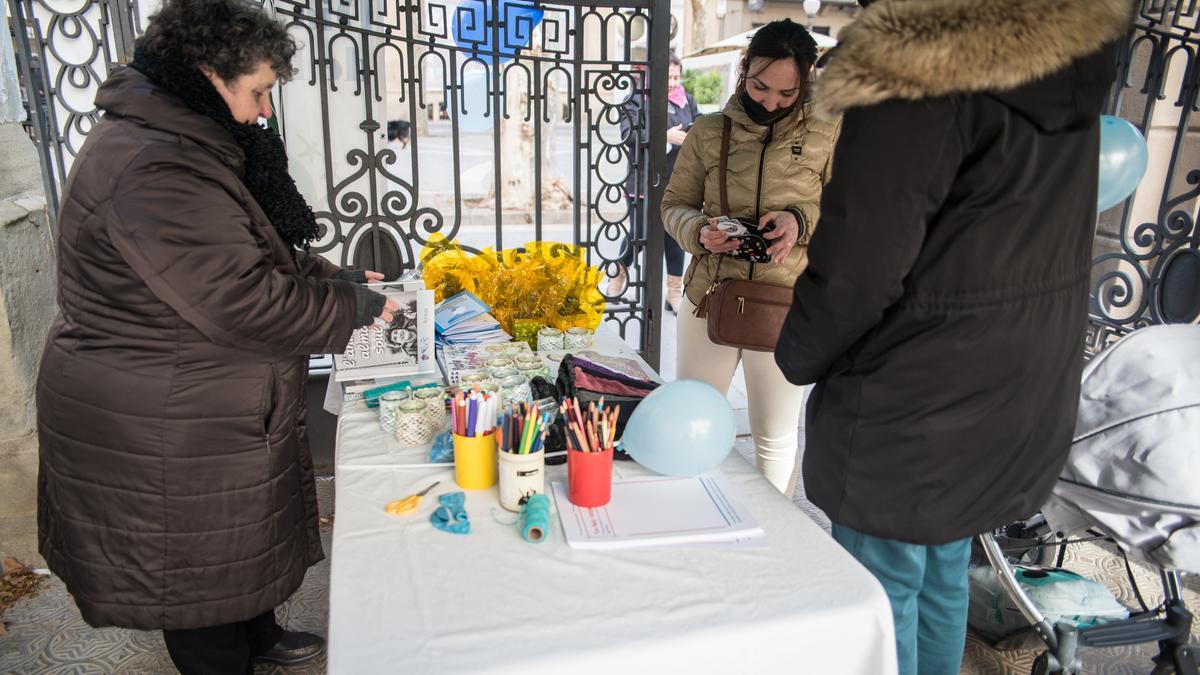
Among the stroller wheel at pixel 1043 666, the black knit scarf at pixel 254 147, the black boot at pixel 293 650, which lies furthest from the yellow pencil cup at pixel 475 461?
the stroller wheel at pixel 1043 666

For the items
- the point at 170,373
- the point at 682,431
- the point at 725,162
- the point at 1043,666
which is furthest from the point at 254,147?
the point at 1043,666

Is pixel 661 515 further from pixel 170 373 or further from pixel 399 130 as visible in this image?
pixel 399 130

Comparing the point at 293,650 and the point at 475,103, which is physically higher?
the point at 475,103

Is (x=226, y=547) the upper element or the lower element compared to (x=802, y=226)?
lower

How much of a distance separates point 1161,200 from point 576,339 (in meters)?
2.71

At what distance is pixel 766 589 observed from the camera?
1229mm

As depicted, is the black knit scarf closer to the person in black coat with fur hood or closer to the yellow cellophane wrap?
the yellow cellophane wrap

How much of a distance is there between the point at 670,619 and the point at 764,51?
1715mm

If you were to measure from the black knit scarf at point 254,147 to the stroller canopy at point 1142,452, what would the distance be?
187 centimetres

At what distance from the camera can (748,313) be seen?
2.27m

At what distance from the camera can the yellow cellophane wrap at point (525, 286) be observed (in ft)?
8.21

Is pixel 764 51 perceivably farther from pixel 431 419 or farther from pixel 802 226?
pixel 431 419

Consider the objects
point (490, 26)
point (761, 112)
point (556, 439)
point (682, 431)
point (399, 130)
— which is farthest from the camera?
point (399, 130)

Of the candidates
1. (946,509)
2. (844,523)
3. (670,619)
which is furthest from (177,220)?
(946,509)
